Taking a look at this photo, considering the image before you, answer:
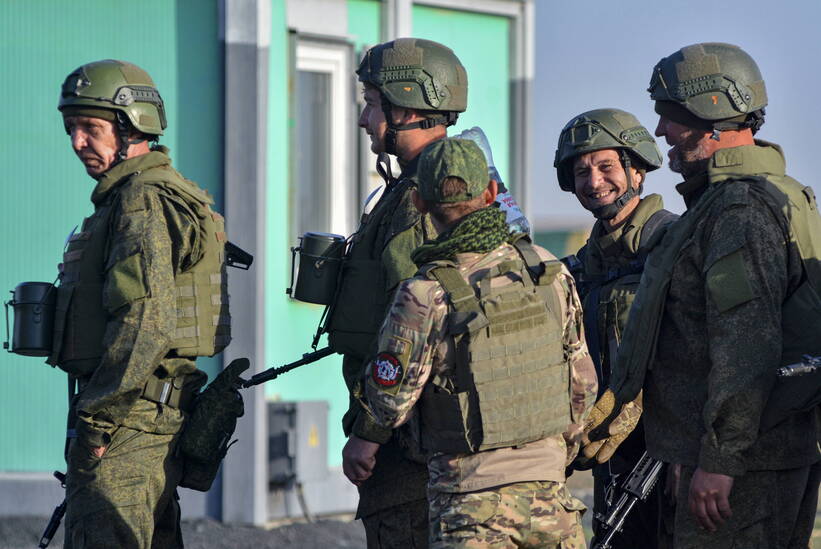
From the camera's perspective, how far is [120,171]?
5.07 m

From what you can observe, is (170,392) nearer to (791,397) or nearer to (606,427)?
(606,427)

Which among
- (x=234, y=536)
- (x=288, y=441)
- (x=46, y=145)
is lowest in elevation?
(x=234, y=536)

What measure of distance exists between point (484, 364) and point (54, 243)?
16.8ft

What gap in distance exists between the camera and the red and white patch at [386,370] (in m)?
3.79

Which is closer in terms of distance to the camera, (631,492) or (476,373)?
(476,373)

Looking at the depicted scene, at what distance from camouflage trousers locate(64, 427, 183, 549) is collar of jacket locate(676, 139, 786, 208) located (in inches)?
84.2

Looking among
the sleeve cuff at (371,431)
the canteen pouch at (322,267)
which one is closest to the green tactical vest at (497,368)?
the sleeve cuff at (371,431)

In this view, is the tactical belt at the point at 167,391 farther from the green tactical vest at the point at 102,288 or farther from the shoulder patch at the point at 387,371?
the shoulder patch at the point at 387,371

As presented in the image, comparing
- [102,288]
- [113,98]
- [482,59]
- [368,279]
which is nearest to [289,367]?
[368,279]

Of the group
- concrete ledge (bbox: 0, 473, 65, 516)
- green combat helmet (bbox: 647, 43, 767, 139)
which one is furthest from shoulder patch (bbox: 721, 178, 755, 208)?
concrete ledge (bbox: 0, 473, 65, 516)

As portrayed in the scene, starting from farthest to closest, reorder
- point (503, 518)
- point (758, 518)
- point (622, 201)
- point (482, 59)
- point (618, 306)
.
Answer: point (482, 59)
point (622, 201)
point (618, 306)
point (758, 518)
point (503, 518)

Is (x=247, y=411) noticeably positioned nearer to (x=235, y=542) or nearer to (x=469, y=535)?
(x=235, y=542)

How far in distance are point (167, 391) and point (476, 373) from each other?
162 cm

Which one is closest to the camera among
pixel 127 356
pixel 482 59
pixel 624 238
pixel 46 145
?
pixel 127 356
